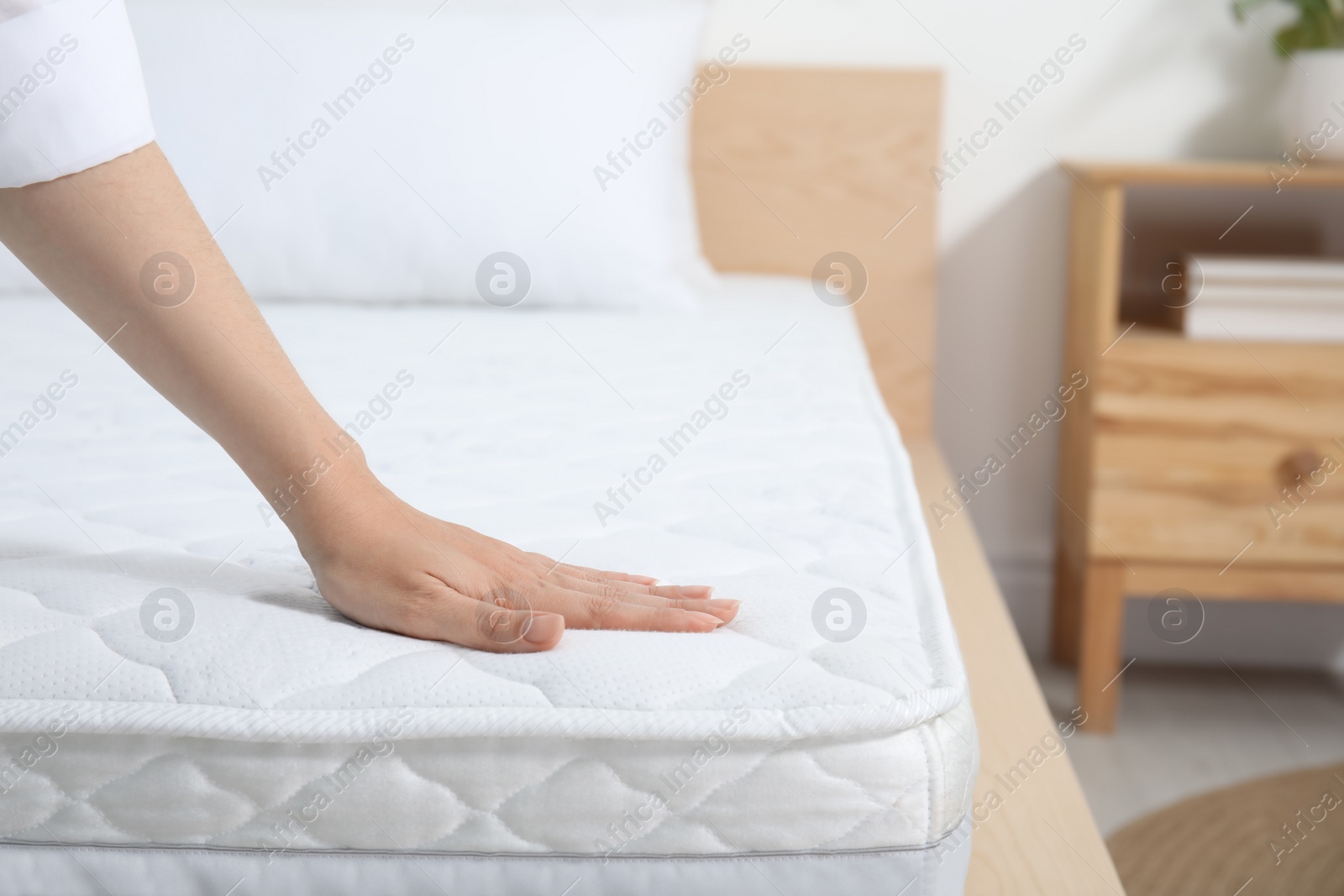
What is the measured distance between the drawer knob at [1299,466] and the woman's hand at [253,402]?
3.66 ft

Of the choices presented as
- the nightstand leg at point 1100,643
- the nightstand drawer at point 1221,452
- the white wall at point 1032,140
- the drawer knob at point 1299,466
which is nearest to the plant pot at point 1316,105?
the white wall at point 1032,140

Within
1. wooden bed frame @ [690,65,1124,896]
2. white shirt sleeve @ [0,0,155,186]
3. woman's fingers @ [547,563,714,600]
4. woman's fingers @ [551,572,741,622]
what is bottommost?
woman's fingers @ [551,572,741,622]

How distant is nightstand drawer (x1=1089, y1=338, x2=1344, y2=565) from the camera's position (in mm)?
1414

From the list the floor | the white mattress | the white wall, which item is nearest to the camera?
the white mattress

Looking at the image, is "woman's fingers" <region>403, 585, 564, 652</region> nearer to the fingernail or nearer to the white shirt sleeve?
the fingernail

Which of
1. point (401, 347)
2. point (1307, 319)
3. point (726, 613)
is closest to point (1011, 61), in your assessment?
point (1307, 319)

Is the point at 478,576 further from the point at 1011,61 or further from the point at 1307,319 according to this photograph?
the point at 1011,61

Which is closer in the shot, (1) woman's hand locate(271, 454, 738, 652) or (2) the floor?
(1) woman's hand locate(271, 454, 738, 652)

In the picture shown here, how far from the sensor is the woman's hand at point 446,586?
1.93 feet

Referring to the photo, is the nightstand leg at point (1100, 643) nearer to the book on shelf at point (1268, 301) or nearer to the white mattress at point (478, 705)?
the book on shelf at point (1268, 301)

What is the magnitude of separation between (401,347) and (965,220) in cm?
99

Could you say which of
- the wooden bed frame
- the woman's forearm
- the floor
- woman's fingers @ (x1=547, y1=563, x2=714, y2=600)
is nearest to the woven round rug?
the floor

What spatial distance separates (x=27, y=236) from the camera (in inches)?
23.8

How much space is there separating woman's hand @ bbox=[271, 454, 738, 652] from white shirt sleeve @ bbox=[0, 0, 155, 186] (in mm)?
222
